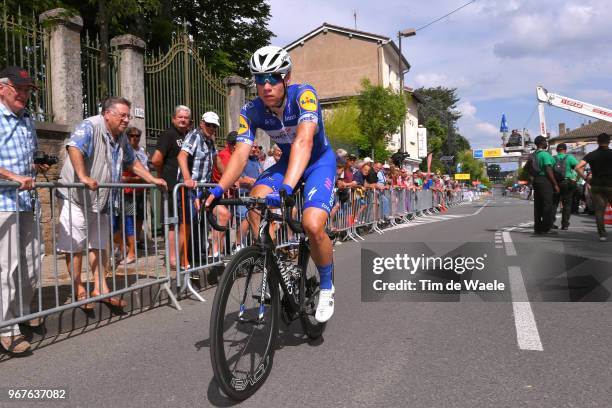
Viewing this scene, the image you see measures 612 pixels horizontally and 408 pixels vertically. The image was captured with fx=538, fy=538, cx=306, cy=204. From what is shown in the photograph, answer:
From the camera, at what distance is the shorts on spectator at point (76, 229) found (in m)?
4.64

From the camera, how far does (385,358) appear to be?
360 cm

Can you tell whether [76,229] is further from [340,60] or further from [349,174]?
[340,60]

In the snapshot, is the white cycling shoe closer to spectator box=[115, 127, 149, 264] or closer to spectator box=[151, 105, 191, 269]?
spectator box=[115, 127, 149, 264]

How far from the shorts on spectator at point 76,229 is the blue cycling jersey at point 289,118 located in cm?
185

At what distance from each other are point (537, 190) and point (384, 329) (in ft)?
26.3

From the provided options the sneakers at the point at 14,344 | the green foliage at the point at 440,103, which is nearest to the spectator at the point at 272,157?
the sneakers at the point at 14,344

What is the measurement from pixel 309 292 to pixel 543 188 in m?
8.61

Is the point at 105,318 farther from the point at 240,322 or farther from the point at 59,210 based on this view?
the point at 240,322

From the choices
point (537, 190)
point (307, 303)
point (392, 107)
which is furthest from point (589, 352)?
point (392, 107)

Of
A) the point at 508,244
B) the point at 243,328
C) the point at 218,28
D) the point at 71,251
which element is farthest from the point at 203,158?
the point at 218,28

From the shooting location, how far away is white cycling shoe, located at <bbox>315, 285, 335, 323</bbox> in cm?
381

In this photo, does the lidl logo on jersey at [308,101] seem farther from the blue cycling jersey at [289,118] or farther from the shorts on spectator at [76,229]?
the shorts on spectator at [76,229]

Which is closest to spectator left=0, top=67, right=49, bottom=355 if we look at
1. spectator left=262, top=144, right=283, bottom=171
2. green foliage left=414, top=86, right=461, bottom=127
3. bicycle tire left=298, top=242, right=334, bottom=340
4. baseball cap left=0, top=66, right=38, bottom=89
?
baseball cap left=0, top=66, right=38, bottom=89

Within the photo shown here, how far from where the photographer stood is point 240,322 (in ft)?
9.91
